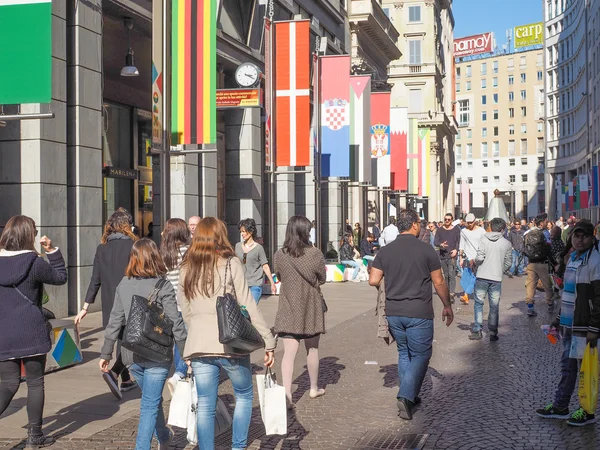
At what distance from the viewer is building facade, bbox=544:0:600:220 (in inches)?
3005

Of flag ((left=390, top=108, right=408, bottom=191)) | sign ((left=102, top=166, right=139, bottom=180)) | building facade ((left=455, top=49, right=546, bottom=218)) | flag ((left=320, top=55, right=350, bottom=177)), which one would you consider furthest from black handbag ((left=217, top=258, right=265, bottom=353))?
building facade ((left=455, top=49, right=546, bottom=218))

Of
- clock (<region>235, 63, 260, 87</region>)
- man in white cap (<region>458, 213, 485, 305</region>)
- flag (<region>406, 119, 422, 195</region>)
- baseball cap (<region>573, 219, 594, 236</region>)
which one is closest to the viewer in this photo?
baseball cap (<region>573, 219, 594, 236</region>)

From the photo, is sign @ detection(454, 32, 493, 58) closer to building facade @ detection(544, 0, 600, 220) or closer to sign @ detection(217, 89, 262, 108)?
building facade @ detection(544, 0, 600, 220)

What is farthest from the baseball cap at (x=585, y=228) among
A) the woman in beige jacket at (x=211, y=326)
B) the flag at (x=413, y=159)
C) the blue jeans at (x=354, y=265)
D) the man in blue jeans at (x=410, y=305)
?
the flag at (x=413, y=159)

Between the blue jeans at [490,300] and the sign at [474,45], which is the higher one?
the sign at [474,45]

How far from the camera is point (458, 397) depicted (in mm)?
8250

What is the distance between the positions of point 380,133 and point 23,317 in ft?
76.9

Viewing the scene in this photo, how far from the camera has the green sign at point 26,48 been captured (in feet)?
30.7

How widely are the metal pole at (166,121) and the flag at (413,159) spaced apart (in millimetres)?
26026

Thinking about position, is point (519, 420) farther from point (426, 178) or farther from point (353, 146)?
point (426, 178)

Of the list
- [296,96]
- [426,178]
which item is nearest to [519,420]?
[296,96]

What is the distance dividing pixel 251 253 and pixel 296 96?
926cm

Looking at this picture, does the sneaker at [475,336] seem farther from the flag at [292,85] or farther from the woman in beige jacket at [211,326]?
the flag at [292,85]

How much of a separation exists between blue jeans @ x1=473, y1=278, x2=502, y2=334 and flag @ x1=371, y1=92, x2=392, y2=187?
1632 centimetres
